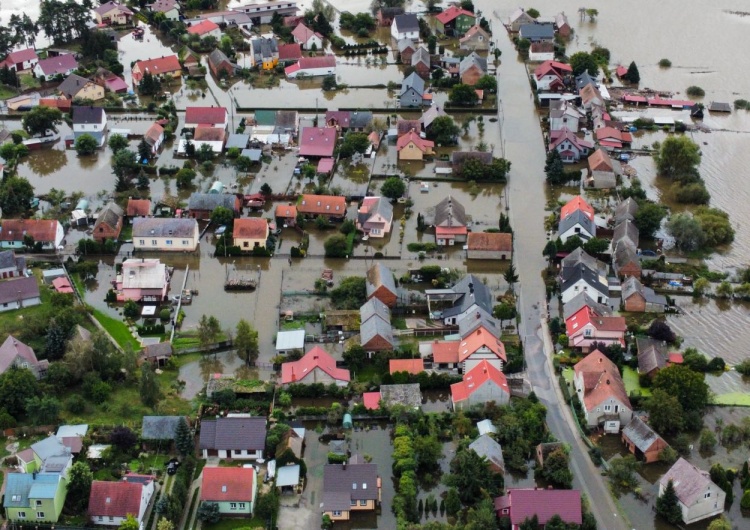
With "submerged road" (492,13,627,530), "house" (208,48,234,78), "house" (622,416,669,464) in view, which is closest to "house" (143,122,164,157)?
"house" (208,48,234,78)

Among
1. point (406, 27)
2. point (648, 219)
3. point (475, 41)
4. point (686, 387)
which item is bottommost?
point (686, 387)

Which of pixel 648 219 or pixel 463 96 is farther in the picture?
pixel 463 96

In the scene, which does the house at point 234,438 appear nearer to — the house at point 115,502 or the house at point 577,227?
the house at point 115,502

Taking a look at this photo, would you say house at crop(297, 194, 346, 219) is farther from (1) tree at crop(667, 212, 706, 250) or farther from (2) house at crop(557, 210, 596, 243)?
(1) tree at crop(667, 212, 706, 250)

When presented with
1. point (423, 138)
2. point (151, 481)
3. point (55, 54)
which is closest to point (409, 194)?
point (423, 138)

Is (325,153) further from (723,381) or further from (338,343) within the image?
(723,381)

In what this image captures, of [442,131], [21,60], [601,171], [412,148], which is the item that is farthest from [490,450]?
[21,60]

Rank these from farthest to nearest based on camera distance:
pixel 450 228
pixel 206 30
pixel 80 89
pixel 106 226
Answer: pixel 206 30
pixel 80 89
pixel 450 228
pixel 106 226

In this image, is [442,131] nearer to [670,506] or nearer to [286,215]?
[286,215]
